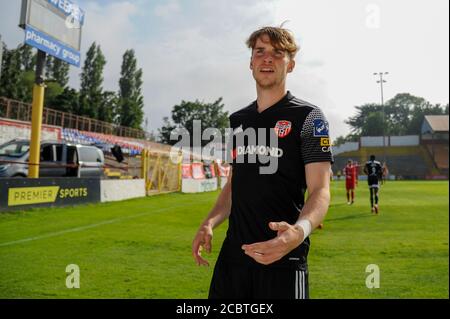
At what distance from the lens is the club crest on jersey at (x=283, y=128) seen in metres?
1.68

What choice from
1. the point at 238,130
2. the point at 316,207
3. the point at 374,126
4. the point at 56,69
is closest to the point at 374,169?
the point at 238,130

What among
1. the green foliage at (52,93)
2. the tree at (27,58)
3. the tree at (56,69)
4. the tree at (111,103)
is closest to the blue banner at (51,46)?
the tree at (111,103)

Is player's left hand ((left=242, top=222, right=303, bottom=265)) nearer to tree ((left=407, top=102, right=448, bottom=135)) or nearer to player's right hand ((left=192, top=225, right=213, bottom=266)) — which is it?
player's right hand ((left=192, top=225, right=213, bottom=266))

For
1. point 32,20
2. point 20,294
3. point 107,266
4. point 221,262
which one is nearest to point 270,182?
point 221,262

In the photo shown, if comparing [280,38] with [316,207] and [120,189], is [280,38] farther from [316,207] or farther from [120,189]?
[120,189]

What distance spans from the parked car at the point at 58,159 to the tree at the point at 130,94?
22.1 ft

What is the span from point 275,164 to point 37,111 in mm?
9985

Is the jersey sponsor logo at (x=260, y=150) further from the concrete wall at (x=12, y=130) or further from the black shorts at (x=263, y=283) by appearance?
the concrete wall at (x=12, y=130)

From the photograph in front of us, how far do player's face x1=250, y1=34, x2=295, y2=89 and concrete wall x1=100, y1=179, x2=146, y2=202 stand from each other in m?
12.2

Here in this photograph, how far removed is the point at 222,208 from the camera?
204 centimetres

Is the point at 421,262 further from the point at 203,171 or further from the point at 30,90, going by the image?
the point at 30,90

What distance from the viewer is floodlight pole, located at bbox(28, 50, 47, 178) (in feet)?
31.8

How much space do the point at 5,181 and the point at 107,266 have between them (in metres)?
4.88

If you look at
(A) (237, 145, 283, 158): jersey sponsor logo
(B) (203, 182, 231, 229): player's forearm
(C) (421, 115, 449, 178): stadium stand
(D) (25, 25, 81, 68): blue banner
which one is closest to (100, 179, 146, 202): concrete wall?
(D) (25, 25, 81, 68): blue banner
